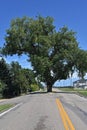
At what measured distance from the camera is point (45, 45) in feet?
246

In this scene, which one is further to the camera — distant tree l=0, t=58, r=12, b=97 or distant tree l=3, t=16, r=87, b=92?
distant tree l=3, t=16, r=87, b=92

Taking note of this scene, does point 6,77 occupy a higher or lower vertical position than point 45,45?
lower

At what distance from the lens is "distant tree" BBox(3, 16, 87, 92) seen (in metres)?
74.8

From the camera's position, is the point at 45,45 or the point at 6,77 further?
the point at 45,45

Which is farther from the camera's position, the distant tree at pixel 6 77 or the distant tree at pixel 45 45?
the distant tree at pixel 45 45

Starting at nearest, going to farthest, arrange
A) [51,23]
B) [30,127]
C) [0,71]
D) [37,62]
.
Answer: [30,127] → [0,71] → [37,62] → [51,23]

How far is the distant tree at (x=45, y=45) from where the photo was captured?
74750mm

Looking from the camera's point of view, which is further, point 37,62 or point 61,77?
point 61,77

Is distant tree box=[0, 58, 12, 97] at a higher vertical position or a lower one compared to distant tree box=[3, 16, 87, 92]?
lower

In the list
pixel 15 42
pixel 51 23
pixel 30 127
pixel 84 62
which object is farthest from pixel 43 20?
pixel 30 127

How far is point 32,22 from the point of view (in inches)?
3017

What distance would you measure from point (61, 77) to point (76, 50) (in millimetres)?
8091

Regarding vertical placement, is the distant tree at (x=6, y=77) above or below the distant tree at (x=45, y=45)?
below

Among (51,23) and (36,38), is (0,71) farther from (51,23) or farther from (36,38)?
(51,23)
